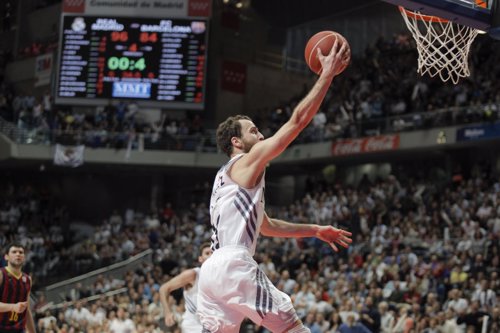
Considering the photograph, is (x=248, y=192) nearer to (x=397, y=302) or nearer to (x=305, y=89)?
(x=397, y=302)

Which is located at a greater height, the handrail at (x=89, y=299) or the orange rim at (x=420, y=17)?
the orange rim at (x=420, y=17)

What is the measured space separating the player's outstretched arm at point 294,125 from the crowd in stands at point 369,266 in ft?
29.9

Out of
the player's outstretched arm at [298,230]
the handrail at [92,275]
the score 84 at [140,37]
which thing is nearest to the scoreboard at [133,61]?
the score 84 at [140,37]

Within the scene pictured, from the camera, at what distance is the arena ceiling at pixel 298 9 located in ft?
103

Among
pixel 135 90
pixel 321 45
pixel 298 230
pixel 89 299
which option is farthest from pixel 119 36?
pixel 321 45

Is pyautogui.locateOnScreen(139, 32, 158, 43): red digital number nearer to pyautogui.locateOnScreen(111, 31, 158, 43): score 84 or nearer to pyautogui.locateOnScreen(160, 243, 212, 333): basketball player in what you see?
pyautogui.locateOnScreen(111, 31, 158, 43): score 84

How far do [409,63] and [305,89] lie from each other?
511 cm

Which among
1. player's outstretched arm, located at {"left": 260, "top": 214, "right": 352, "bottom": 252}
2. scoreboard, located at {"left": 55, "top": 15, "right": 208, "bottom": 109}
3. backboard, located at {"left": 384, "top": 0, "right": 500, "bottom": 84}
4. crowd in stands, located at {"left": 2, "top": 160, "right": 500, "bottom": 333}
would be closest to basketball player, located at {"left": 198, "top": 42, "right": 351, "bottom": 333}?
player's outstretched arm, located at {"left": 260, "top": 214, "right": 352, "bottom": 252}

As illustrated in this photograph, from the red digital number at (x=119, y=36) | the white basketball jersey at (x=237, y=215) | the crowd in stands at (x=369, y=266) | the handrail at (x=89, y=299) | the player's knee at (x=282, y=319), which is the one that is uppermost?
the red digital number at (x=119, y=36)

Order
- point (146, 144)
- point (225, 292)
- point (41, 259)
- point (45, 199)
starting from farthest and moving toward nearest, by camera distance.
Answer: point (45, 199) < point (146, 144) < point (41, 259) < point (225, 292)

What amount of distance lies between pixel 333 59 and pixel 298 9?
89.0 feet

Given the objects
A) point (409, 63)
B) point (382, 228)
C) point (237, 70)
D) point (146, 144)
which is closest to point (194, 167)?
point (146, 144)

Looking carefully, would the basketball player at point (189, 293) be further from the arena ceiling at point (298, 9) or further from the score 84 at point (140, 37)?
the arena ceiling at point (298, 9)

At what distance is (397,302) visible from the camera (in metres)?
15.7
